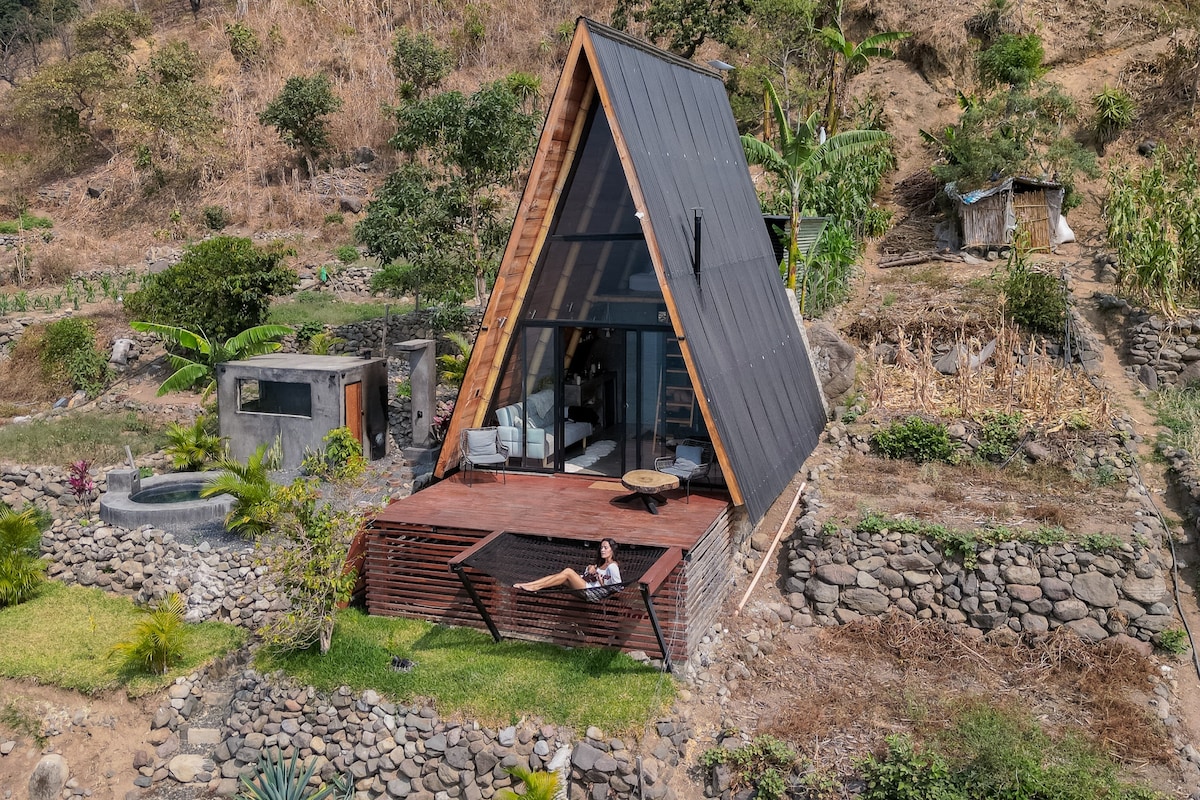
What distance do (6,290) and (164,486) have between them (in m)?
18.5

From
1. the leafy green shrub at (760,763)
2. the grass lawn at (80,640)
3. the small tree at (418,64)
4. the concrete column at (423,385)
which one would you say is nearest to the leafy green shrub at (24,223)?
the small tree at (418,64)

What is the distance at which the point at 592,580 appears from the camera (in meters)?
9.55

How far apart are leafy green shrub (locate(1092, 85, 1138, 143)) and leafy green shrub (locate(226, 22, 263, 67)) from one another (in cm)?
3351

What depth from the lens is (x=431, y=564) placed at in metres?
10.6

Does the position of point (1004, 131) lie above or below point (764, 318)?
above

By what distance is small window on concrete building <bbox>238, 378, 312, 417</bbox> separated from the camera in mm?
15656

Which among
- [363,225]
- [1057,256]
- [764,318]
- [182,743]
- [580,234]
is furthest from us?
[1057,256]

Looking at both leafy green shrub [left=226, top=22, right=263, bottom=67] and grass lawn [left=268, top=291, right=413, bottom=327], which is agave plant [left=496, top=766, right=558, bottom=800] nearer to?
grass lawn [left=268, top=291, right=413, bottom=327]

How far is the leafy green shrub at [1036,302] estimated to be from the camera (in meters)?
19.3

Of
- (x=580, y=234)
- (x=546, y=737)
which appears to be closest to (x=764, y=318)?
(x=580, y=234)

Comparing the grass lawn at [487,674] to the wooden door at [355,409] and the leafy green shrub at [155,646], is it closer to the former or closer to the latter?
the leafy green shrub at [155,646]

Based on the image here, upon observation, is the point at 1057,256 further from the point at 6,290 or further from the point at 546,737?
the point at 6,290

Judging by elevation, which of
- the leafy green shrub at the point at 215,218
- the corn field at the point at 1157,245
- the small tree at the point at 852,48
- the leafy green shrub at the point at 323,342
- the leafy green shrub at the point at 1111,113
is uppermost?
the small tree at the point at 852,48

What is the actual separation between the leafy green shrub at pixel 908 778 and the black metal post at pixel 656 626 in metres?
2.20
